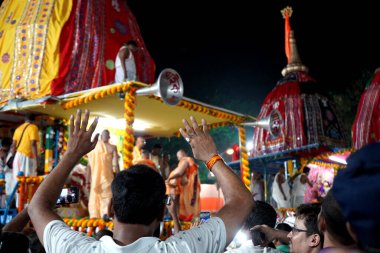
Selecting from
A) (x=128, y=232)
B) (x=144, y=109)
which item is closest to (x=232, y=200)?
(x=128, y=232)

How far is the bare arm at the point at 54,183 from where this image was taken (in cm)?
208

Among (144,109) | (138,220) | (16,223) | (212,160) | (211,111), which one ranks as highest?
(144,109)

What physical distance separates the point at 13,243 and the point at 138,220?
3.42 feet

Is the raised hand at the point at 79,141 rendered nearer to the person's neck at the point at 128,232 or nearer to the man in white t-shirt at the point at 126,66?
the person's neck at the point at 128,232

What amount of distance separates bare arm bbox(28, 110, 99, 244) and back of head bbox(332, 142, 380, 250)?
1.34m

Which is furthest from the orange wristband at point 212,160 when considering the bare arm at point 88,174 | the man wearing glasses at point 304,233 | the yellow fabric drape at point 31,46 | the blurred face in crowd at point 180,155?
the yellow fabric drape at point 31,46

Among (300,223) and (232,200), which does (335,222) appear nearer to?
(232,200)

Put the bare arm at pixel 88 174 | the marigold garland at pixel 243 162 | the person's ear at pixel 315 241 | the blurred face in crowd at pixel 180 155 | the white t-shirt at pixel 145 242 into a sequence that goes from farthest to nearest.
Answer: the marigold garland at pixel 243 162 < the blurred face in crowd at pixel 180 155 < the bare arm at pixel 88 174 < the person's ear at pixel 315 241 < the white t-shirt at pixel 145 242

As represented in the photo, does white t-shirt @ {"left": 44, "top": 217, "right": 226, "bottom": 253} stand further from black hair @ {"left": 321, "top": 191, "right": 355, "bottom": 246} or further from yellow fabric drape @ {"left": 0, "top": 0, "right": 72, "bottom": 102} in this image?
yellow fabric drape @ {"left": 0, "top": 0, "right": 72, "bottom": 102}

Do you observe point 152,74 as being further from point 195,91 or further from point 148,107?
point 195,91

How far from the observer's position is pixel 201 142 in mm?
2350

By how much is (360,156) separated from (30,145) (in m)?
9.04

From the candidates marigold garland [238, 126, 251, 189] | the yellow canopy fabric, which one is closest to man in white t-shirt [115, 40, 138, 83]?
the yellow canopy fabric

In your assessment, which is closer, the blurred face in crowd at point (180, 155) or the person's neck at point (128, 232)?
the person's neck at point (128, 232)
